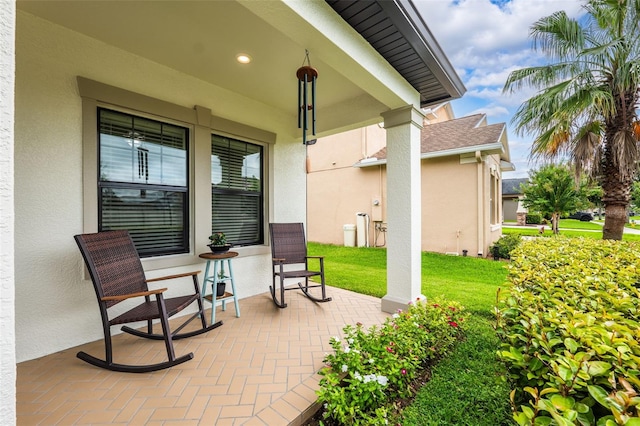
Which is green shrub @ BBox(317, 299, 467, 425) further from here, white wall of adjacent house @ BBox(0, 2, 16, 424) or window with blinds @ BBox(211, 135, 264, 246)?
window with blinds @ BBox(211, 135, 264, 246)

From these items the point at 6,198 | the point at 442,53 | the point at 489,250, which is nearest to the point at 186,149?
the point at 6,198

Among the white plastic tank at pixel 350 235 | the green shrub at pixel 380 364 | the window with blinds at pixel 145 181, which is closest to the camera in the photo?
the green shrub at pixel 380 364

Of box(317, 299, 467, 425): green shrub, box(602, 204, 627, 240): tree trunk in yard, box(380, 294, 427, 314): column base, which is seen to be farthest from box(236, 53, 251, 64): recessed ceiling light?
box(602, 204, 627, 240): tree trunk in yard

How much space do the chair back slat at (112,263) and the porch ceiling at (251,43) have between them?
1.98 meters

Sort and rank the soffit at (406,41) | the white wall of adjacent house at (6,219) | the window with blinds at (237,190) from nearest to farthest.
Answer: the white wall of adjacent house at (6,219) < the soffit at (406,41) < the window with blinds at (237,190)

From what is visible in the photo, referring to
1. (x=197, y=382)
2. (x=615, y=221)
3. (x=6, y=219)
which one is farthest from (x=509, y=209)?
(x=6, y=219)

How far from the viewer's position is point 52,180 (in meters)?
2.47

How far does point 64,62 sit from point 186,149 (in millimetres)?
1323

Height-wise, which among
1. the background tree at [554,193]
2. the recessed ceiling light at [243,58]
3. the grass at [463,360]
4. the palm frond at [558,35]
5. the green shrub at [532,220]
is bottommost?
the grass at [463,360]

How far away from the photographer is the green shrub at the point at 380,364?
1.63m

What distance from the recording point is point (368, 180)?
9633 mm

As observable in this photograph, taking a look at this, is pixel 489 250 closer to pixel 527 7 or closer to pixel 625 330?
pixel 527 7

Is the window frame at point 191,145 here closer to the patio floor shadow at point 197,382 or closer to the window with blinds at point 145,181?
the window with blinds at point 145,181

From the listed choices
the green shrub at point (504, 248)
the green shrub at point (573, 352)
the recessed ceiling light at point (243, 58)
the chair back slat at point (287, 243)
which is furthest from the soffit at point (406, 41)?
the green shrub at point (504, 248)
